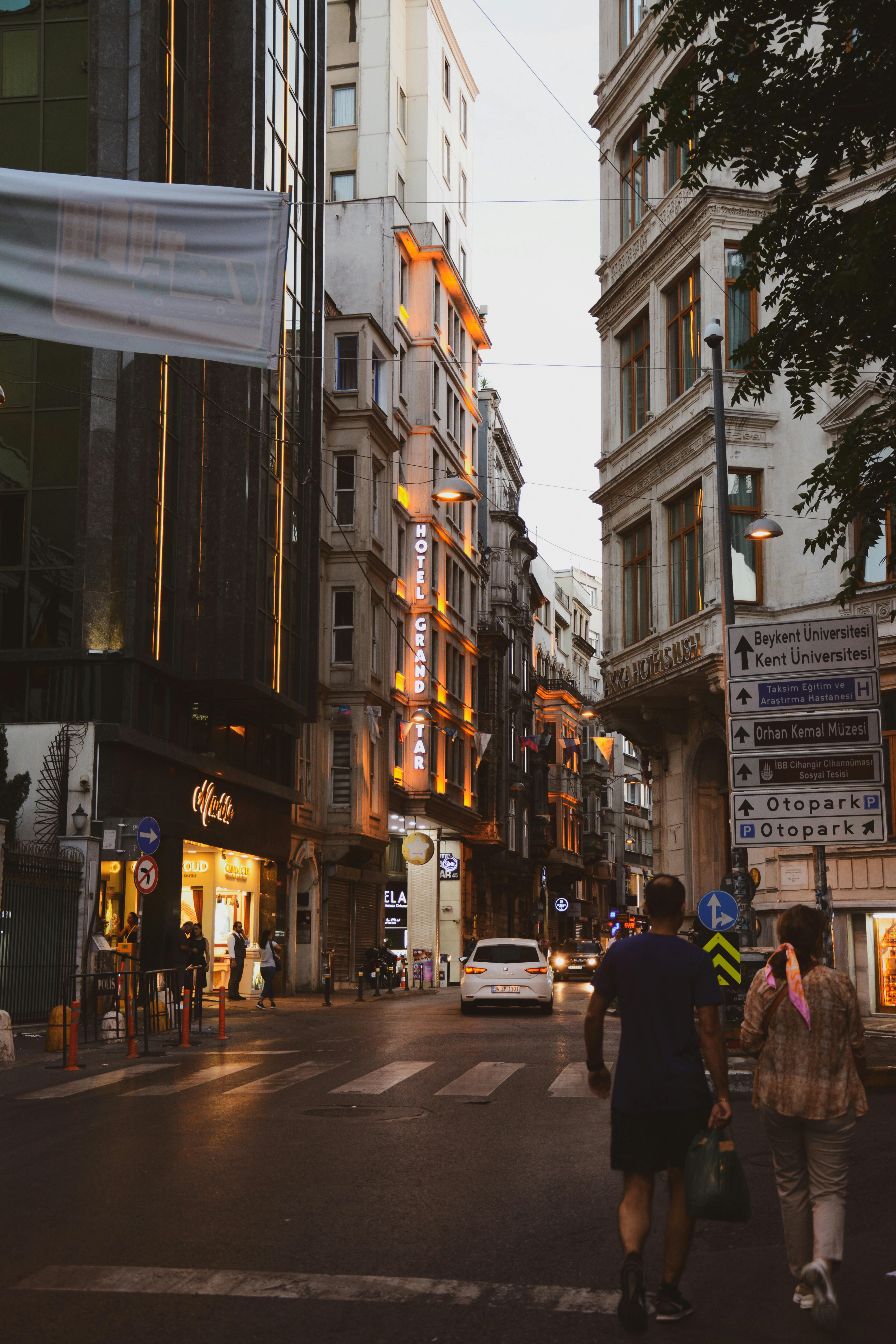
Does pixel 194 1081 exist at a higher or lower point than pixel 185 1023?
lower

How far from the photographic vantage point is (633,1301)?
239 inches

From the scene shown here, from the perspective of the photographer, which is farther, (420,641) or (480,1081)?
(420,641)

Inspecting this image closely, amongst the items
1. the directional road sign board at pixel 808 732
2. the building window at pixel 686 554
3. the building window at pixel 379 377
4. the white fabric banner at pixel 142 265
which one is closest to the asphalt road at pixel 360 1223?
the directional road sign board at pixel 808 732

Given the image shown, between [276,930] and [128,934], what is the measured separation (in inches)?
598

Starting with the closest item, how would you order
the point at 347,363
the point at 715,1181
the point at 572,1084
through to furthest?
the point at 715,1181
the point at 572,1084
the point at 347,363

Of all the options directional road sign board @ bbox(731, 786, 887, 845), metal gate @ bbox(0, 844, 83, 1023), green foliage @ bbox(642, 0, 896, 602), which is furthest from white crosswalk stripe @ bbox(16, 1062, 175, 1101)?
green foliage @ bbox(642, 0, 896, 602)

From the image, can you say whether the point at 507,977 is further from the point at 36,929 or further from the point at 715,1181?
the point at 715,1181

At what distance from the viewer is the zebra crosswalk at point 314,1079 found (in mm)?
15461

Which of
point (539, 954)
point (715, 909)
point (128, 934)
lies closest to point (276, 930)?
point (539, 954)

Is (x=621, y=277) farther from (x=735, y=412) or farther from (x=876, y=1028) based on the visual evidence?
(x=876, y=1028)

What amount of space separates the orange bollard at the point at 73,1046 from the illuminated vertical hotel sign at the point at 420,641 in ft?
114

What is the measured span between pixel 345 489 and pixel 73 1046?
105 feet

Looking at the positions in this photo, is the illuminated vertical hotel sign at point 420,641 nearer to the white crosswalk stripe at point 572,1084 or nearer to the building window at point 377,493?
the building window at point 377,493

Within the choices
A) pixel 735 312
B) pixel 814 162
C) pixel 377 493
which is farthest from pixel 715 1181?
pixel 377 493
